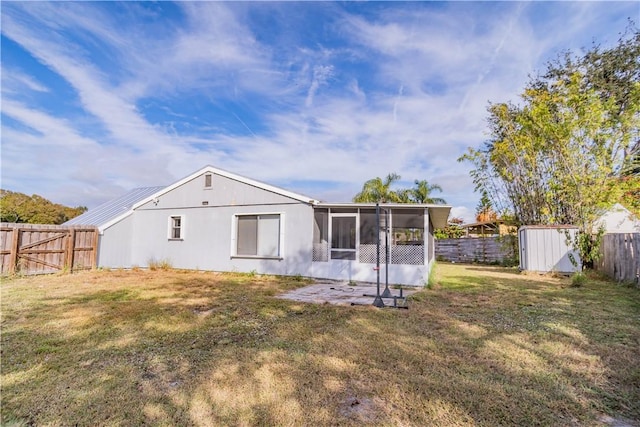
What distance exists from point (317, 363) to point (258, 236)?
811 centimetres

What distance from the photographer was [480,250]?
18.6 metres

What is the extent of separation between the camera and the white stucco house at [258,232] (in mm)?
9695

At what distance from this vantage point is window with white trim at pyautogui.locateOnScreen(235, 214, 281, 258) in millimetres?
10938

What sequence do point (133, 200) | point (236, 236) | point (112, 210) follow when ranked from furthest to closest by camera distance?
1. point (133, 200)
2. point (112, 210)
3. point (236, 236)

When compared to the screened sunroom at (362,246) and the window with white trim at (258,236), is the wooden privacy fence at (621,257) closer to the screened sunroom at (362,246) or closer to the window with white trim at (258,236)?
the screened sunroom at (362,246)

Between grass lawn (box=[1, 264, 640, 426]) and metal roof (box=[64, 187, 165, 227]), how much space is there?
7685mm

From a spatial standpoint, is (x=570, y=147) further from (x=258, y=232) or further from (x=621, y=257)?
(x=258, y=232)

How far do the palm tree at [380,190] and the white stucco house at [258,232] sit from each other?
7890 millimetres

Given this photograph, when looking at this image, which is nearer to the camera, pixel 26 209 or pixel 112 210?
pixel 112 210

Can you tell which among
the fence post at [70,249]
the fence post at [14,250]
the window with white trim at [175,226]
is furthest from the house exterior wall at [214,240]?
the fence post at [14,250]

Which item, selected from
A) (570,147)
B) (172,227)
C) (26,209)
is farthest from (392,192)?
(26,209)

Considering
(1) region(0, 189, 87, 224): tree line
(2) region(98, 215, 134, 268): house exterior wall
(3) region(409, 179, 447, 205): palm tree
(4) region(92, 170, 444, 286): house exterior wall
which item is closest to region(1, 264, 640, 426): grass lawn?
(4) region(92, 170, 444, 286): house exterior wall

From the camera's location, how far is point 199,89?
12.5 metres

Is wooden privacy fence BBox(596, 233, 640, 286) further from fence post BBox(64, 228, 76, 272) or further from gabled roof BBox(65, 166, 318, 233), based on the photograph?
fence post BBox(64, 228, 76, 272)
